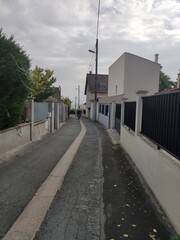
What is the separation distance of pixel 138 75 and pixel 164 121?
79.6ft

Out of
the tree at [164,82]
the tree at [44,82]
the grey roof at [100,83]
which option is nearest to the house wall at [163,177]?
the tree at [44,82]

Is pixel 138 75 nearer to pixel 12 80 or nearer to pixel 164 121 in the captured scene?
pixel 12 80

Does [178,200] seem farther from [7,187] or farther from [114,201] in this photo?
[7,187]

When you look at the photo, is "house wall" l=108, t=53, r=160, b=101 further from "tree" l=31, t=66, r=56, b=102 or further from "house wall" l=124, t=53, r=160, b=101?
"tree" l=31, t=66, r=56, b=102

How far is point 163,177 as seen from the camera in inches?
205

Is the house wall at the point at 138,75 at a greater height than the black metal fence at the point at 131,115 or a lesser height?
greater

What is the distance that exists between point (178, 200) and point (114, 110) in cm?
1884

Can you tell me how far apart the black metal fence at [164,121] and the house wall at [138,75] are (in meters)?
21.4

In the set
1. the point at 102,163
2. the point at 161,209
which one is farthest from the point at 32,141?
the point at 161,209

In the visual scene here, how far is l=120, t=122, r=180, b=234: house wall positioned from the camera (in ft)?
14.3

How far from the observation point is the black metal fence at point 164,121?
490 cm

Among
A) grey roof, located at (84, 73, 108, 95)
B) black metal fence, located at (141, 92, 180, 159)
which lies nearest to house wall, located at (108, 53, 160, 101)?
black metal fence, located at (141, 92, 180, 159)

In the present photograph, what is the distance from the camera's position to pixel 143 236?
163 inches

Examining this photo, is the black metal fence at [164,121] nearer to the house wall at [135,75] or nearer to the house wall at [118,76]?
the house wall at [135,75]
